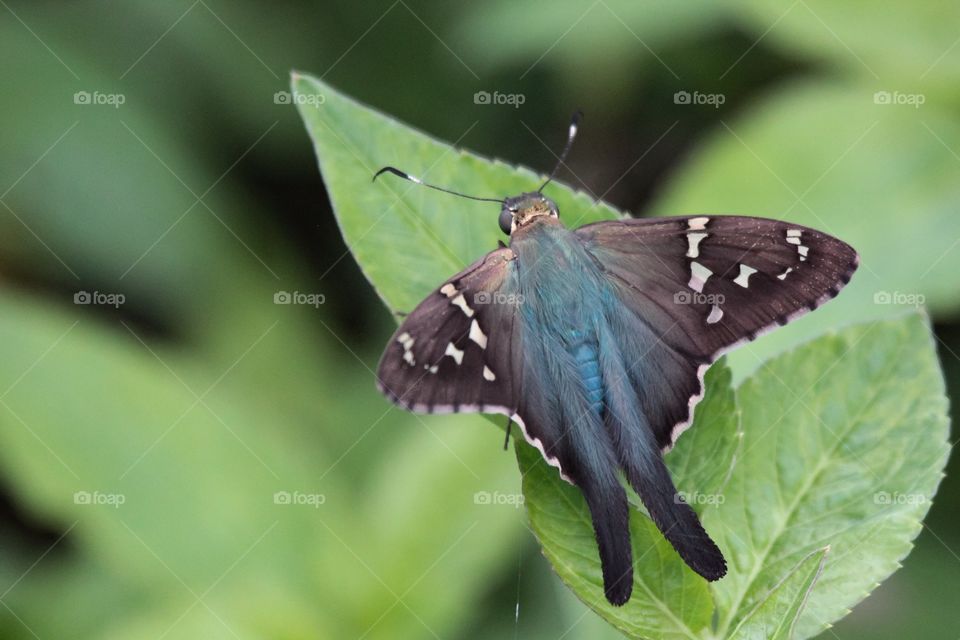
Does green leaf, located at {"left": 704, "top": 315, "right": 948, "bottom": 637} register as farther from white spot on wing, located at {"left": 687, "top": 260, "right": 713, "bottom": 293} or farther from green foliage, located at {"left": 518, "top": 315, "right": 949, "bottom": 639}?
white spot on wing, located at {"left": 687, "top": 260, "right": 713, "bottom": 293}

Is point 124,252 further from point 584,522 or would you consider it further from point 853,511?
point 853,511

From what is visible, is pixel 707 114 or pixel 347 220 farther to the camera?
pixel 707 114

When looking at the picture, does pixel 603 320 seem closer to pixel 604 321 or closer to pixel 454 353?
pixel 604 321

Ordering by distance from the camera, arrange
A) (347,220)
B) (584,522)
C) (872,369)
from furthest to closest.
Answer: (347,220) < (872,369) < (584,522)

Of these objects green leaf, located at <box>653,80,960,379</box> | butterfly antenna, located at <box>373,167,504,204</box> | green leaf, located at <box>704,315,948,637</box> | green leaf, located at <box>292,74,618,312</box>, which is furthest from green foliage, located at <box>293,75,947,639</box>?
green leaf, located at <box>653,80,960,379</box>

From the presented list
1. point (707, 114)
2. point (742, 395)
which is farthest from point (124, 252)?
point (742, 395)

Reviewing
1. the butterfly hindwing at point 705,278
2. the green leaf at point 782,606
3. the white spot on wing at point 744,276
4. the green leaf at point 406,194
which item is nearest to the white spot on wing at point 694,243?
the butterfly hindwing at point 705,278
